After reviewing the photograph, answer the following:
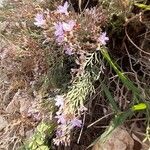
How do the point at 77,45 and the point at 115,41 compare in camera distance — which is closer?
the point at 77,45

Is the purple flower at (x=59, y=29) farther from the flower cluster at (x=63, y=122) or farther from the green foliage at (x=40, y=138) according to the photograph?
the green foliage at (x=40, y=138)

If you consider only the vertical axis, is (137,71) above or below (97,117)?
above


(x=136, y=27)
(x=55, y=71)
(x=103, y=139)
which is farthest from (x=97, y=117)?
(x=136, y=27)

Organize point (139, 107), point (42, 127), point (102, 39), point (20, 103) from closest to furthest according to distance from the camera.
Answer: point (139, 107), point (102, 39), point (42, 127), point (20, 103)

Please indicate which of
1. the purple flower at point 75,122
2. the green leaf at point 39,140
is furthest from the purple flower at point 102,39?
the green leaf at point 39,140

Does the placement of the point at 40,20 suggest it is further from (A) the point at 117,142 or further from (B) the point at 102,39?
(A) the point at 117,142

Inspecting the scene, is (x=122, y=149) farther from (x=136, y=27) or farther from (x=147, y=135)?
(x=136, y=27)

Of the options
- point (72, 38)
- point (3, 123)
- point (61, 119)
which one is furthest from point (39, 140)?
point (72, 38)

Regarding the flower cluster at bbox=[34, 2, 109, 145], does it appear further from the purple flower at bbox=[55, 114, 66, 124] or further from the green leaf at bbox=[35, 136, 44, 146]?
the green leaf at bbox=[35, 136, 44, 146]

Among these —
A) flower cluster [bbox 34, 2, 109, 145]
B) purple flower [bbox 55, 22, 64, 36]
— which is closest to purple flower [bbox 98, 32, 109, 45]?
flower cluster [bbox 34, 2, 109, 145]
